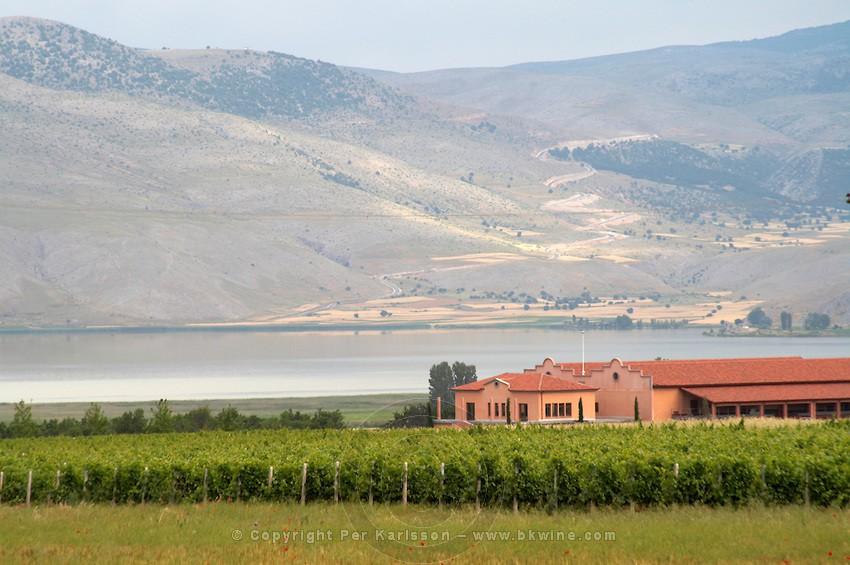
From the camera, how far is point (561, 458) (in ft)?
138

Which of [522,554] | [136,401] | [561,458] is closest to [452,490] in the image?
[561,458]

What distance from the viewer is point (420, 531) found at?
3116 cm

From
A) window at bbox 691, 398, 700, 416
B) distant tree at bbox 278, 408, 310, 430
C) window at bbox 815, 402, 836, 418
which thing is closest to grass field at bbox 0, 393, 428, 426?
distant tree at bbox 278, 408, 310, 430

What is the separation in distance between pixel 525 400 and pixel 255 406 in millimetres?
56534

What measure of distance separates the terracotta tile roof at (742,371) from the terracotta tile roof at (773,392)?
0.36 meters

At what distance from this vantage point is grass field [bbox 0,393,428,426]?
127875 millimetres

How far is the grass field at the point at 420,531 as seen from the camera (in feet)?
103

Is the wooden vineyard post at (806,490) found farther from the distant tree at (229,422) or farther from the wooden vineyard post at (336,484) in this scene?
the distant tree at (229,422)

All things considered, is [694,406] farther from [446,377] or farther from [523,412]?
[446,377]

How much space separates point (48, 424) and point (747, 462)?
203ft

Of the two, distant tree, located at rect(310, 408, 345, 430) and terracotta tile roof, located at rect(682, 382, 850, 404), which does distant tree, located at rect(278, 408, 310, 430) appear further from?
terracotta tile roof, located at rect(682, 382, 850, 404)

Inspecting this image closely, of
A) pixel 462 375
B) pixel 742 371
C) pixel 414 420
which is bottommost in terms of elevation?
pixel 414 420

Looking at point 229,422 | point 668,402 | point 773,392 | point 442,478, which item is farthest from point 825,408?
point 442,478

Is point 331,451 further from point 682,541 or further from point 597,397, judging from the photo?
point 597,397
